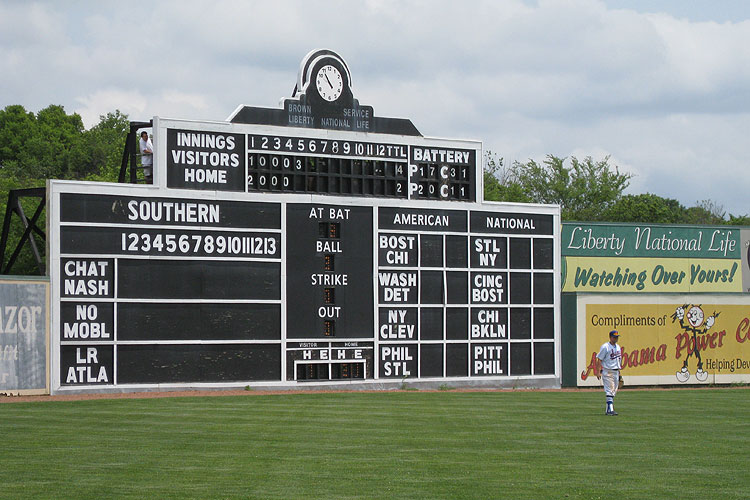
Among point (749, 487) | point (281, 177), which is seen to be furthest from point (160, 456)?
point (281, 177)

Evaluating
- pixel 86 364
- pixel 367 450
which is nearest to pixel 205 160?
pixel 86 364

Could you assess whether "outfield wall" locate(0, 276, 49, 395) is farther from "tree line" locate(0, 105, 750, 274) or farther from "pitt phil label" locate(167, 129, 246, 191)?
"tree line" locate(0, 105, 750, 274)

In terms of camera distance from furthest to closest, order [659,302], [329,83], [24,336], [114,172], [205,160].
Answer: [114,172], [659,302], [329,83], [205,160], [24,336]

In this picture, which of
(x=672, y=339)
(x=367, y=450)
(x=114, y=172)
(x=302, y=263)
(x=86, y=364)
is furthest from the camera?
(x=114, y=172)

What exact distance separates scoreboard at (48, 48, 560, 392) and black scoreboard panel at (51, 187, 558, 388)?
0.04 metres

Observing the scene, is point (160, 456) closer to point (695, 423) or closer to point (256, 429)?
point (256, 429)

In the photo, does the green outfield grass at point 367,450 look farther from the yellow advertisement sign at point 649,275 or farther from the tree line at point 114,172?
the tree line at point 114,172

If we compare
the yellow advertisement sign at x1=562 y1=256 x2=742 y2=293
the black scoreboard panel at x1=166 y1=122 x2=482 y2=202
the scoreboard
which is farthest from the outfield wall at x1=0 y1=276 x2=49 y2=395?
the yellow advertisement sign at x1=562 y1=256 x2=742 y2=293

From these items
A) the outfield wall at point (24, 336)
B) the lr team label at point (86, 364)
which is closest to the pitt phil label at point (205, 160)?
the outfield wall at point (24, 336)

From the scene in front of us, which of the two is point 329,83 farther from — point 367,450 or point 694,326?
point 367,450

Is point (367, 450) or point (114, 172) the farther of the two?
point (114, 172)

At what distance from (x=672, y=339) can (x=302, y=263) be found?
13.0m

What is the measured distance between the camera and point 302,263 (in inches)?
1115

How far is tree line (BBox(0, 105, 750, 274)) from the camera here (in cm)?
7381
